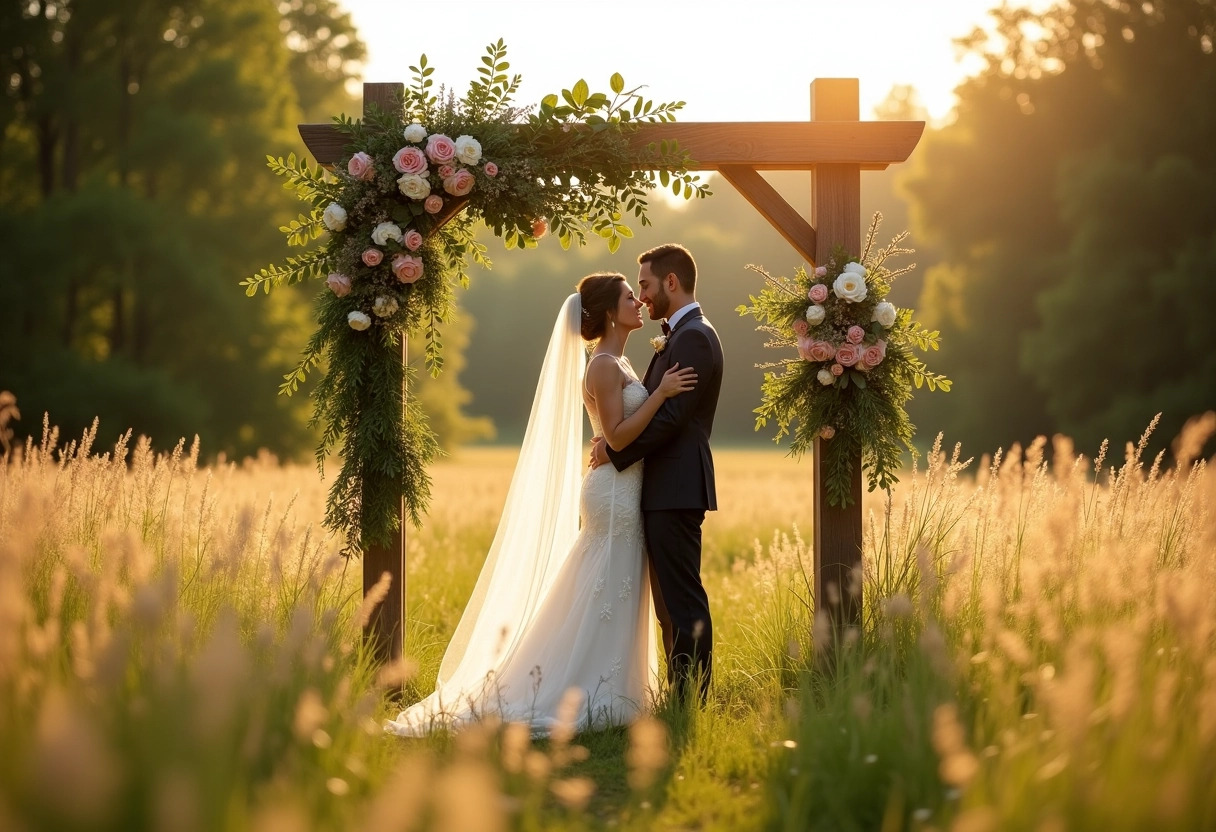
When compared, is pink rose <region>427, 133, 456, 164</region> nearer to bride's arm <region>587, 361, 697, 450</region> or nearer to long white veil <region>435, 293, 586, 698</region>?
long white veil <region>435, 293, 586, 698</region>

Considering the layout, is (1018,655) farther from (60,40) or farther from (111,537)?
(60,40)

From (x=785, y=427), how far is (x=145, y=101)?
19529 millimetres

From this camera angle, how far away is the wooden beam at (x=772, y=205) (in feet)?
20.3

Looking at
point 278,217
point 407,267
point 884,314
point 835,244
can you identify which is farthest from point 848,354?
point 278,217

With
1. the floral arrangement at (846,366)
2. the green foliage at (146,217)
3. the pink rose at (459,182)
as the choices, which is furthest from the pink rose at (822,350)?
the green foliage at (146,217)

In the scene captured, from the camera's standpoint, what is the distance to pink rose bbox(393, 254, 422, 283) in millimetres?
5789

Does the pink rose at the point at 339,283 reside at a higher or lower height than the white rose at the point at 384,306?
higher

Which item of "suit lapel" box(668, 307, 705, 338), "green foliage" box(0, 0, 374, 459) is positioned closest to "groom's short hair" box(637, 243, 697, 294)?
"suit lapel" box(668, 307, 705, 338)

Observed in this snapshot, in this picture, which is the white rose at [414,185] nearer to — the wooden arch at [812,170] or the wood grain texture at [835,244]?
the wooden arch at [812,170]

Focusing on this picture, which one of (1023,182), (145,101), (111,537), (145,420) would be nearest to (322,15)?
(145,101)

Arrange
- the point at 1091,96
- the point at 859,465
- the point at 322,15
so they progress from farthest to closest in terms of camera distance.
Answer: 1. the point at 322,15
2. the point at 1091,96
3. the point at 859,465

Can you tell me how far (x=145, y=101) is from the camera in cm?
2125

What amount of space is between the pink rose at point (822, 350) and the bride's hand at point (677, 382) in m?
0.79

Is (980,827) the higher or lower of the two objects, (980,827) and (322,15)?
the lower
